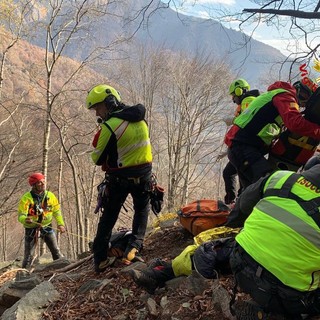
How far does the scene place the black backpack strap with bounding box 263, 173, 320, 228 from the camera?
2.05 metres

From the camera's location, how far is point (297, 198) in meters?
2.11

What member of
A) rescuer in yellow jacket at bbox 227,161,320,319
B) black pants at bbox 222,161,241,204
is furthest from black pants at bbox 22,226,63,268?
rescuer in yellow jacket at bbox 227,161,320,319

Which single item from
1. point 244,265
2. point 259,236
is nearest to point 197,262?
point 244,265

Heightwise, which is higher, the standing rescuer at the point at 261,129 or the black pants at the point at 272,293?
the standing rescuer at the point at 261,129

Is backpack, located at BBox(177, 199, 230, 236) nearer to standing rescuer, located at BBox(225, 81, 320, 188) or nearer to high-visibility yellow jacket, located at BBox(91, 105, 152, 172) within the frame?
standing rescuer, located at BBox(225, 81, 320, 188)

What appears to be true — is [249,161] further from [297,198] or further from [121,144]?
[297,198]

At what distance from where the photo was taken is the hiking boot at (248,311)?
2.54m

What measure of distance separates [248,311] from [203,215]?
2345 millimetres

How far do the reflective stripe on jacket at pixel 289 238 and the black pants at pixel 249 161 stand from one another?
1.71 metres

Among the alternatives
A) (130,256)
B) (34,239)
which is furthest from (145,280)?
(34,239)

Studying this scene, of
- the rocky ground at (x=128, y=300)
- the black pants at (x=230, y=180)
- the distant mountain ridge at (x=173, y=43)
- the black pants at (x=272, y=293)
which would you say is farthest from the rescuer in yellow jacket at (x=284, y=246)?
the distant mountain ridge at (x=173, y=43)

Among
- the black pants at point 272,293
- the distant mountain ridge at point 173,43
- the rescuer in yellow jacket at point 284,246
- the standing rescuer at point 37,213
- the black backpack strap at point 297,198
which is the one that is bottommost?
the standing rescuer at point 37,213

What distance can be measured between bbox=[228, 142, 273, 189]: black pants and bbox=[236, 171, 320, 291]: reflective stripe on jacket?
67.5 inches

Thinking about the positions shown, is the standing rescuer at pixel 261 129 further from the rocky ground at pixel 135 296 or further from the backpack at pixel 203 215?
the rocky ground at pixel 135 296
